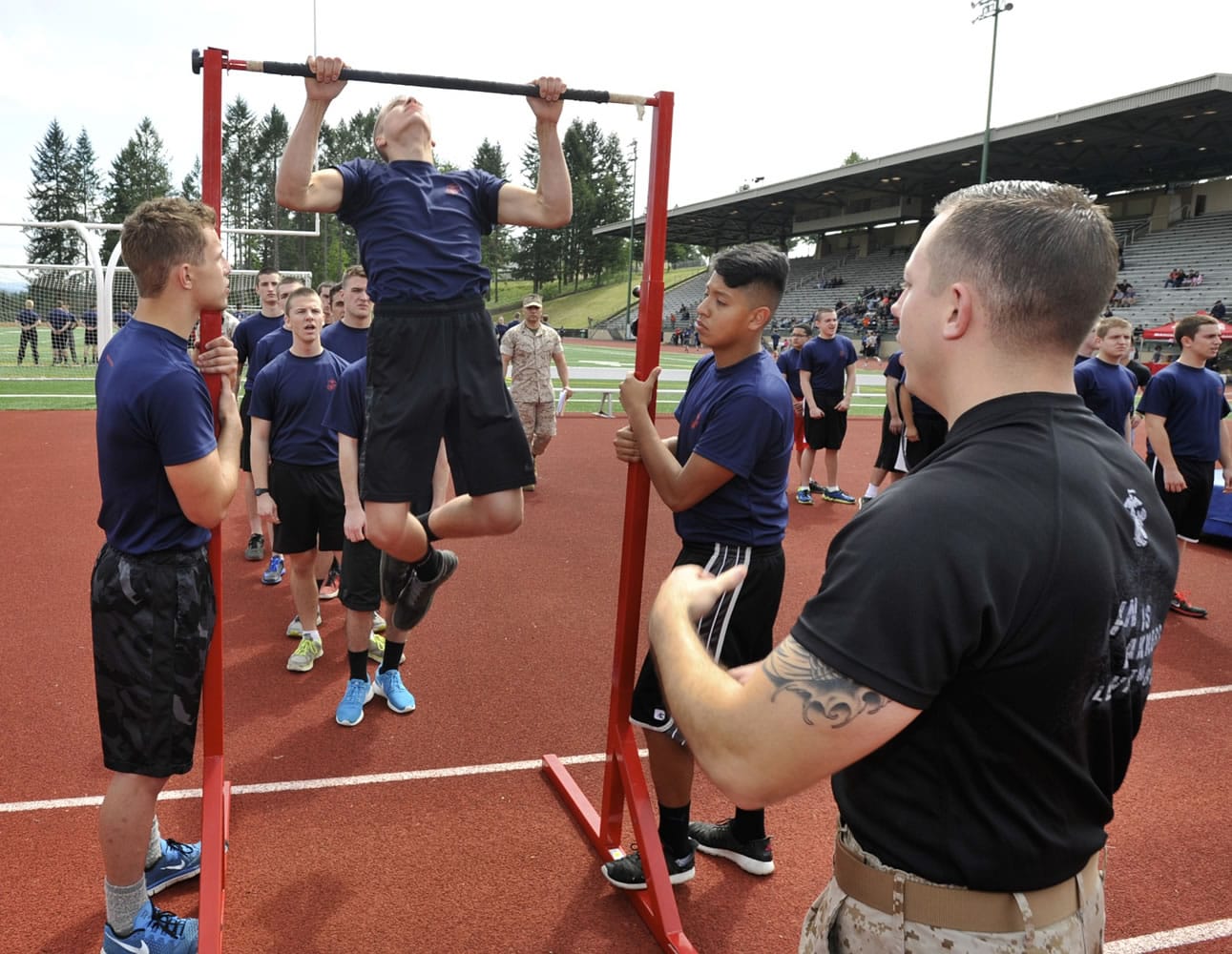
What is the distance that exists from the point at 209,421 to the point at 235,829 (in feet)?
6.30

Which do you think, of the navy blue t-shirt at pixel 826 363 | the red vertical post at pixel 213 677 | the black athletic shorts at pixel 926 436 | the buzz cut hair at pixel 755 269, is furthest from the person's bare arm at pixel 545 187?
the navy blue t-shirt at pixel 826 363

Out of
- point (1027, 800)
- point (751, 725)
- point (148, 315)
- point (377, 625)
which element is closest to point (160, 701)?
point (148, 315)

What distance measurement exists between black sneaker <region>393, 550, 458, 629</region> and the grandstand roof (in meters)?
31.7

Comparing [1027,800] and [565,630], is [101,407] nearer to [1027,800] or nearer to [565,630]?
[1027,800]

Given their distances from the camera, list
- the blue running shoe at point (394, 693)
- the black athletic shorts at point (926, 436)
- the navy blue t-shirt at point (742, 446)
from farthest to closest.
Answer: the black athletic shorts at point (926, 436) < the blue running shoe at point (394, 693) < the navy blue t-shirt at point (742, 446)

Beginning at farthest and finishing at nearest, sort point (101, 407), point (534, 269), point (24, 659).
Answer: point (534, 269)
point (24, 659)
point (101, 407)

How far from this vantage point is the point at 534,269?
71938 millimetres

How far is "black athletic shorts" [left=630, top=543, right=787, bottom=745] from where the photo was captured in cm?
300

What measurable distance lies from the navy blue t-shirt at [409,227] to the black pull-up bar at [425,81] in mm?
269

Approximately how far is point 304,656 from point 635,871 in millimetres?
2722

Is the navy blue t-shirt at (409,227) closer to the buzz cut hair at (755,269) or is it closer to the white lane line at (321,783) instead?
the buzz cut hair at (755,269)

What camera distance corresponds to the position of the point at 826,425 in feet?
33.4

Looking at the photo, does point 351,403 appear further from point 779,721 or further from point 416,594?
point 779,721

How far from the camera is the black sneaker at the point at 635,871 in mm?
3182
